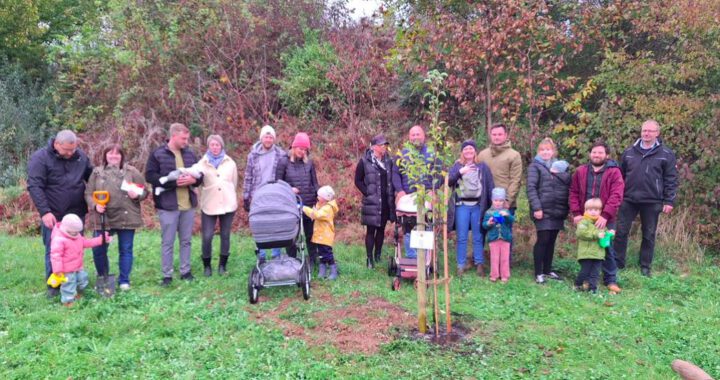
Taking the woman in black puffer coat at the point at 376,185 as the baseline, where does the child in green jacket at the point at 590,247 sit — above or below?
below

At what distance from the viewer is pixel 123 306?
596 cm

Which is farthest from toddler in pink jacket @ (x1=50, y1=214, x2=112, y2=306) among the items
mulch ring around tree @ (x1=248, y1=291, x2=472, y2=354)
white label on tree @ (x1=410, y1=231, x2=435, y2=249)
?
white label on tree @ (x1=410, y1=231, x2=435, y2=249)

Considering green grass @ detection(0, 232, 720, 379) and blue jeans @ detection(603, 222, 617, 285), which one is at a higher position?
blue jeans @ detection(603, 222, 617, 285)

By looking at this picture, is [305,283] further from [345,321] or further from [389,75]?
[389,75]

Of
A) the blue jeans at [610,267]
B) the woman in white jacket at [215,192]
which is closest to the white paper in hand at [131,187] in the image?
the woman in white jacket at [215,192]

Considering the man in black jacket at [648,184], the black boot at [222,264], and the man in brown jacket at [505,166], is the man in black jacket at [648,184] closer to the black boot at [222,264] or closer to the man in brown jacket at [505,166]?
the man in brown jacket at [505,166]

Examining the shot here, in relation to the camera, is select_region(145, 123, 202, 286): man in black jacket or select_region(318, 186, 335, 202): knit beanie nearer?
select_region(145, 123, 202, 286): man in black jacket

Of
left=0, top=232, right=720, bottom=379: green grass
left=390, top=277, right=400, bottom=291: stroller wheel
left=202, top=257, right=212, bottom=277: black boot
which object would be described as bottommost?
left=0, top=232, right=720, bottom=379: green grass

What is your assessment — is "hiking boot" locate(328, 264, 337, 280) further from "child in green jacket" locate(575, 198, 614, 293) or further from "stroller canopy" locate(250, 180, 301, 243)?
"child in green jacket" locate(575, 198, 614, 293)

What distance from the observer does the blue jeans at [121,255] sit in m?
6.45

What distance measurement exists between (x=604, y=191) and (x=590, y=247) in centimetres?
78

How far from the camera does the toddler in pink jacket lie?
5.93m

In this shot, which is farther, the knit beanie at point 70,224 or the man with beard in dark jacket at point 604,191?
the man with beard in dark jacket at point 604,191

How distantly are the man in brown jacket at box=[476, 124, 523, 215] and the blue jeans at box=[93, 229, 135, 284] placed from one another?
4.77 meters
